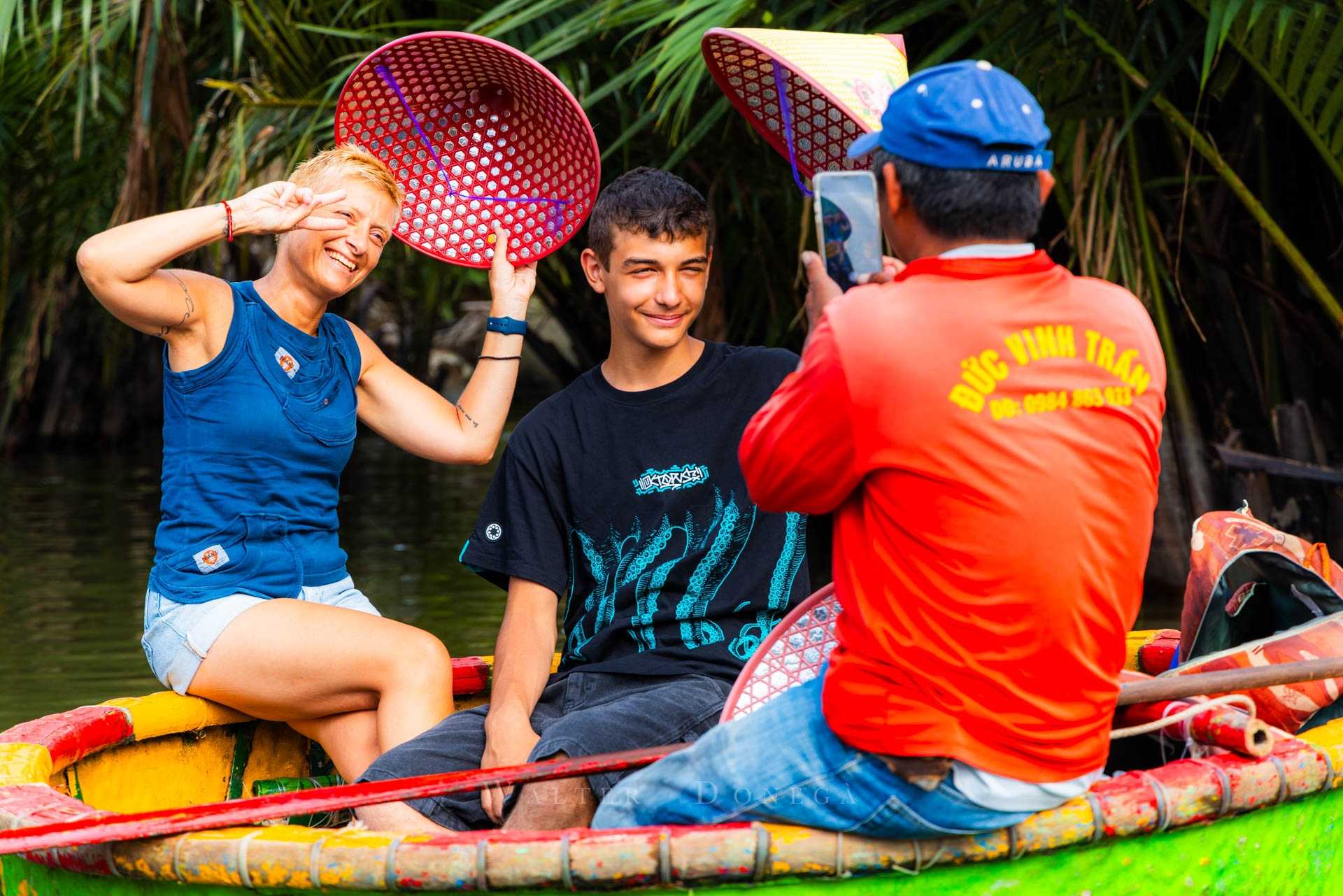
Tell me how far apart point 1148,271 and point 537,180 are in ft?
10.5

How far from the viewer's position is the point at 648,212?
306 centimetres

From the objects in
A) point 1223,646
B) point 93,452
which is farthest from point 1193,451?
point 93,452

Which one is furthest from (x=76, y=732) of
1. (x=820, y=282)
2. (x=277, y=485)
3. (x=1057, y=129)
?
(x=1057, y=129)

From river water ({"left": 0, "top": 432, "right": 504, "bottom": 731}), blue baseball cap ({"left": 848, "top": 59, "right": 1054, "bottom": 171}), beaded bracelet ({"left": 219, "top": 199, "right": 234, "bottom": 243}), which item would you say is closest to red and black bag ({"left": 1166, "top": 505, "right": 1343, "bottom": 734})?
blue baseball cap ({"left": 848, "top": 59, "right": 1054, "bottom": 171})

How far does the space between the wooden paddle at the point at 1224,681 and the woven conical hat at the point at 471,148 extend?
1.59 meters

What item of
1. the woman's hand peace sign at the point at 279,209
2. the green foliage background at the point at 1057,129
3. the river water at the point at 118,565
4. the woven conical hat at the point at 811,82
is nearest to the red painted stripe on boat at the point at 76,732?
the woman's hand peace sign at the point at 279,209

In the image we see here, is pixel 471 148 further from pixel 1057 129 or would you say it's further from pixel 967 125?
pixel 1057 129

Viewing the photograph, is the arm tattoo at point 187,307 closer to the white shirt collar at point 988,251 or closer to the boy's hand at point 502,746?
the boy's hand at point 502,746

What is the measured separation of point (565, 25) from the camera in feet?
20.1

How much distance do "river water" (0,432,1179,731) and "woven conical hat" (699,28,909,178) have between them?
327 centimetres

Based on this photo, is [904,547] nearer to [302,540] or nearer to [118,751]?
[302,540]

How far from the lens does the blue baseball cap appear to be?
2.07 metres

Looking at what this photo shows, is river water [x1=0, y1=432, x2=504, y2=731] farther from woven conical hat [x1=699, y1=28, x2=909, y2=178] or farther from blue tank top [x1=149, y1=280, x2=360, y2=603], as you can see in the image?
woven conical hat [x1=699, y1=28, x2=909, y2=178]

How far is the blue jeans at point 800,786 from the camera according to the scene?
2.16 metres
